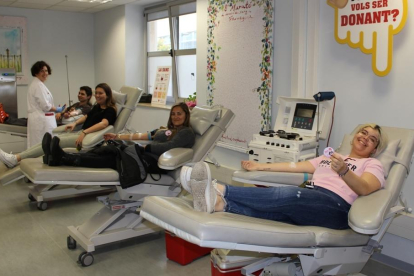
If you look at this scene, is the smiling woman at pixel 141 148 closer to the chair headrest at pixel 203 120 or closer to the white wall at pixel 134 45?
the chair headrest at pixel 203 120

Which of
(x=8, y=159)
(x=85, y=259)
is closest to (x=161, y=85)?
(x=8, y=159)

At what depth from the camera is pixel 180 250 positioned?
109 inches

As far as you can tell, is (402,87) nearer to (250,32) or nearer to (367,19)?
(367,19)

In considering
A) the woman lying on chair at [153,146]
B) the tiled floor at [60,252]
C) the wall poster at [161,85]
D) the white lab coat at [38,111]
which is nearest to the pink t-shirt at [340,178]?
the tiled floor at [60,252]

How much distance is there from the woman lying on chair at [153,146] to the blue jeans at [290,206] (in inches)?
38.7

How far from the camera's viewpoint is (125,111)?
3.90 metres

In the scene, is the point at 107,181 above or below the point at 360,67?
below

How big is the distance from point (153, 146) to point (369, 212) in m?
1.68

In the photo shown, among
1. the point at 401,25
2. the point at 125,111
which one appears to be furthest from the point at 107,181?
the point at 401,25

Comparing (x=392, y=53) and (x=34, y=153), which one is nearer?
(x=392, y=53)

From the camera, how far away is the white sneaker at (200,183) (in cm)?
194

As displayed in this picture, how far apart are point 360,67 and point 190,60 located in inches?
121

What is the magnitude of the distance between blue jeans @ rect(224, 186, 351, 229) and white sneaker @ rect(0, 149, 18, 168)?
2.54 meters

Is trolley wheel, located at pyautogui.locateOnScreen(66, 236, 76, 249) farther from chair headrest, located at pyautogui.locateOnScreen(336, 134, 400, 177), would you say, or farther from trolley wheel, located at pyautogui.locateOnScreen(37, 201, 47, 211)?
chair headrest, located at pyautogui.locateOnScreen(336, 134, 400, 177)
